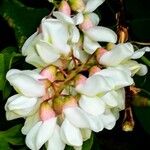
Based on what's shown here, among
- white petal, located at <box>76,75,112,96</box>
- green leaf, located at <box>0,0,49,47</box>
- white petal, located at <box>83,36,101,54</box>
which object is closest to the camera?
white petal, located at <box>76,75,112,96</box>

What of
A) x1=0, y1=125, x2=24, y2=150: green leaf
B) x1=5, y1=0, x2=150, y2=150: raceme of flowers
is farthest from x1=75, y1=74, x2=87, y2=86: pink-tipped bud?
x1=0, y1=125, x2=24, y2=150: green leaf

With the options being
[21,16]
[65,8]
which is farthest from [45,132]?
[21,16]

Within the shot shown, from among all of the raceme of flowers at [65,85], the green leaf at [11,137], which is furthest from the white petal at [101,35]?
the green leaf at [11,137]

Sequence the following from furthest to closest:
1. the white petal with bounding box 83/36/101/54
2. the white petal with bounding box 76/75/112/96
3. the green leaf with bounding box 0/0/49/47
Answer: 1. the green leaf with bounding box 0/0/49/47
2. the white petal with bounding box 83/36/101/54
3. the white petal with bounding box 76/75/112/96

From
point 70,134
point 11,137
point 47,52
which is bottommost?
point 11,137

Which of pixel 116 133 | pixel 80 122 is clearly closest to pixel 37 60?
pixel 80 122

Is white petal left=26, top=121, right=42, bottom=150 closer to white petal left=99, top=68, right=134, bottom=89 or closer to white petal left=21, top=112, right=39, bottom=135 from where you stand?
white petal left=21, top=112, right=39, bottom=135

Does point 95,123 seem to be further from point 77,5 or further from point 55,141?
point 77,5
